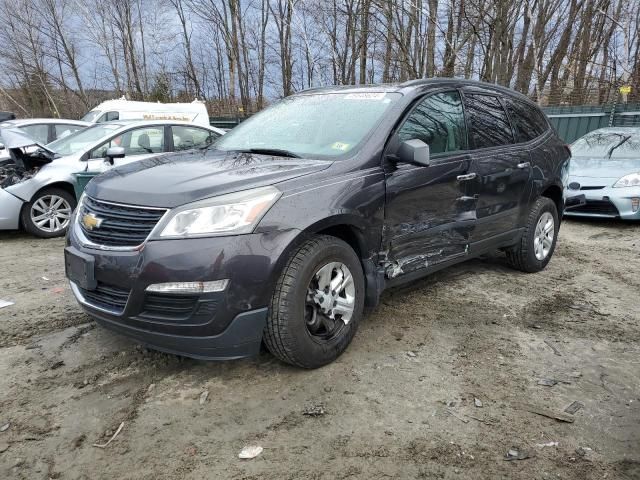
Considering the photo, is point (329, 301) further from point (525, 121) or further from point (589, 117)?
point (589, 117)

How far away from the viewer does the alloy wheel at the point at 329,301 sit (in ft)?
9.10

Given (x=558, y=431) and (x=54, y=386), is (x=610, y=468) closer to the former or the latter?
(x=558, y=431)

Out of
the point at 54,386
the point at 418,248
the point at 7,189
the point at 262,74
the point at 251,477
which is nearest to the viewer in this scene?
the point at 251,477

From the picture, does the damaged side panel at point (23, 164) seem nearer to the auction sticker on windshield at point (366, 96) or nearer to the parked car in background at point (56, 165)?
the parked car in background at point (56, 165)

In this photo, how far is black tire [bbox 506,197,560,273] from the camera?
4.64 meters

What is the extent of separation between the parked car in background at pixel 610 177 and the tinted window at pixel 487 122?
3.82 metres

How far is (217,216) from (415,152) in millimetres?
1320

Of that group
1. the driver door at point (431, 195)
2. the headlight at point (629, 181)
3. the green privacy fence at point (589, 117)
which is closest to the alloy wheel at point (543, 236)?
the driver door at point (431, 195)

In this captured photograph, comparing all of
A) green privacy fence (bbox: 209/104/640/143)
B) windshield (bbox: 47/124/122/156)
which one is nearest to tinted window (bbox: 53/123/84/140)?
windshield (bbox: 47/124/122/156)

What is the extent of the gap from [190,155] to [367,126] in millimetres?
1287

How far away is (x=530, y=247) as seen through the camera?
185 inches

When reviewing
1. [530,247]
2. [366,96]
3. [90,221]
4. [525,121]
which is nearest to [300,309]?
[90,221]

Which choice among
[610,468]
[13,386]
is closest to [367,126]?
[610,468]

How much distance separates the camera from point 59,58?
80.8ft
